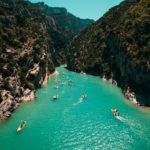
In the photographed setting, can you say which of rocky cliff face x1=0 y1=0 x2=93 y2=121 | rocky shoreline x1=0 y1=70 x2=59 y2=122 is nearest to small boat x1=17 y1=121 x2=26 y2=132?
rocky shoreline x1=0 y1=70 x2=59 y2=122

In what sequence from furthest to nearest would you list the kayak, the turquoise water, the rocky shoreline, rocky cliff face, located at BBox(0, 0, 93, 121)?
rocky cliff face, located at BBox(0, 0, 93, 121)
the rocky shoreline
the kayak
the turquoise water

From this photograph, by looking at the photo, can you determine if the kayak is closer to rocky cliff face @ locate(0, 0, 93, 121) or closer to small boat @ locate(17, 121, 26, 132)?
small boat @ locate(17, 121, 26, 132)

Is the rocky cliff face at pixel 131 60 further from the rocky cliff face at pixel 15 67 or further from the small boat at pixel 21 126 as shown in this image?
the rocky cliff face at pixel 15 67

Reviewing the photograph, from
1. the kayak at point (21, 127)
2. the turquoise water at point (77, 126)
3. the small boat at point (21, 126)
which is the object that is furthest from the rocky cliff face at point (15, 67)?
the kayak at point (21, 127)

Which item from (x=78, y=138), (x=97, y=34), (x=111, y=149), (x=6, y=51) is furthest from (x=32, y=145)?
(x=97, y=34)

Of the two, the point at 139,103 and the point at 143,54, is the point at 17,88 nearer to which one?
the point at 139,103

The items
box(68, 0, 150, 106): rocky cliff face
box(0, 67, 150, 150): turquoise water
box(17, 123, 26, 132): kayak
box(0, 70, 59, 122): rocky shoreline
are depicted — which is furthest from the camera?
box(68, 0, 150, 106): rocky cliff face

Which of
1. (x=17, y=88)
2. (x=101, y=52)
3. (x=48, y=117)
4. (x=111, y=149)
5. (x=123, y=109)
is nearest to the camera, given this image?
(x=111, y=149)

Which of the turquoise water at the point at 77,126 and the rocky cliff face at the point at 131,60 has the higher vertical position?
the rocky cliff face at the point at 131,60

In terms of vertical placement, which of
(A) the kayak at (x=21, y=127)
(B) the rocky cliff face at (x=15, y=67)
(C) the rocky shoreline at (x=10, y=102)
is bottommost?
(A) the kayak at (x=21, y=127)
